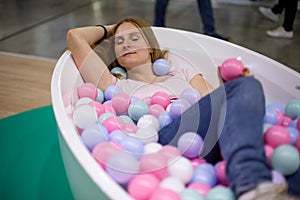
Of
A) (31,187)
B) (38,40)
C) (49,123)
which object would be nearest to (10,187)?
(31,187)

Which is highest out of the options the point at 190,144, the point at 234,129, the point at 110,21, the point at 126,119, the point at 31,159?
the point at 234,129

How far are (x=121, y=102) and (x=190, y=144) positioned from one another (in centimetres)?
44

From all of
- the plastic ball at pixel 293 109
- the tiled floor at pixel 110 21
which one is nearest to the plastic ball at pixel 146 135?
the plastic ball at pixel 293 109

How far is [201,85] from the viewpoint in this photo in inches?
61.9

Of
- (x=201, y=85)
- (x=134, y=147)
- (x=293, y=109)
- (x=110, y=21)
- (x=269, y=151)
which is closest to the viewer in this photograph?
(x=269, y=151)

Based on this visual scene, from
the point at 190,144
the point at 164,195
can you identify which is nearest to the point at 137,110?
the point at 190,144

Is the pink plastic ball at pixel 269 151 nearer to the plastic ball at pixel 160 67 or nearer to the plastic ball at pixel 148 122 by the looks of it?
the plastic ball at pixel 148 122

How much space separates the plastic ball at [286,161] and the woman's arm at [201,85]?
59 cm

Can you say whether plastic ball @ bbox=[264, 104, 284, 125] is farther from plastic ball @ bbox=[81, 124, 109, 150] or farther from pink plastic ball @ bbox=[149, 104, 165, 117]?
plastic ball @ bbox=[81, 124, 109, 150]

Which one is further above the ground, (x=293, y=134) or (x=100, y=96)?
(x=293, y=134)

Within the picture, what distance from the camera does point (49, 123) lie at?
1912 mm

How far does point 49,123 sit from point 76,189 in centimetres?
84

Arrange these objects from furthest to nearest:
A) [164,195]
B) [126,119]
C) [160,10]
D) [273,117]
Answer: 1. [160,10]
2. [126,119]
3. [273,117]
4. [164,195]

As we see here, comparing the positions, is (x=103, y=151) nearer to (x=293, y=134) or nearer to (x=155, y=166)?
(x=155, y=166)
